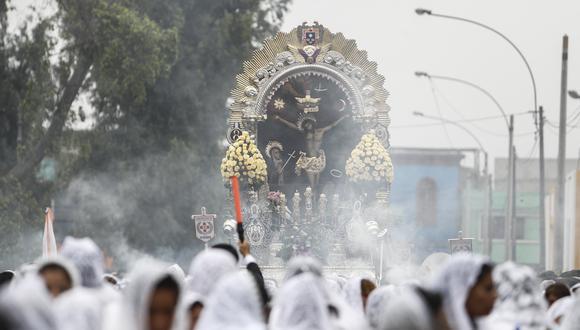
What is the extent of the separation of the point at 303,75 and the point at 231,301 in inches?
703

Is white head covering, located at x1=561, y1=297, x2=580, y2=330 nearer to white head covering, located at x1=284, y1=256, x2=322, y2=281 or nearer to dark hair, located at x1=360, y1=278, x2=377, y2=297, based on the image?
white head covering, located at x1=284, y1=256, x2=322, y2=281

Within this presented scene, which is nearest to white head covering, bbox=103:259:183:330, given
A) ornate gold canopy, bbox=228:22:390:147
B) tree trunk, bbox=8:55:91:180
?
ornate gold canopy, bbox=228:22:390:147

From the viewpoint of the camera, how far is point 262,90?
26.3 metres

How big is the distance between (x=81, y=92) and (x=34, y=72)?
3063 millimetres

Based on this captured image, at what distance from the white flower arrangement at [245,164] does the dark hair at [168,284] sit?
1751cm

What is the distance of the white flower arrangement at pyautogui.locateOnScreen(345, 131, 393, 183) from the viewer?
83.7 feet

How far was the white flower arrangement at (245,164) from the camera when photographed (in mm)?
25609

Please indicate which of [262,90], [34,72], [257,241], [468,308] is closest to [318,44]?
[262,90]

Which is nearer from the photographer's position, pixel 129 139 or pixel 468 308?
pixel 468 308

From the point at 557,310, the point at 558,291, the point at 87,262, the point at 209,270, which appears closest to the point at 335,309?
the point at 209,270

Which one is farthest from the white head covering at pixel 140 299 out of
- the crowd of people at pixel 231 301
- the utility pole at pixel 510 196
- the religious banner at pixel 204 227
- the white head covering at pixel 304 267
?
the utility pole at pixel 510 196

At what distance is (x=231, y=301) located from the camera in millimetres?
8719

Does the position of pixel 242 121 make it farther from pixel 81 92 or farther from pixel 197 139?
pixel 197 139

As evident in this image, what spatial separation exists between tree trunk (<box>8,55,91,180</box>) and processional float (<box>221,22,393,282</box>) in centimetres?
1093
